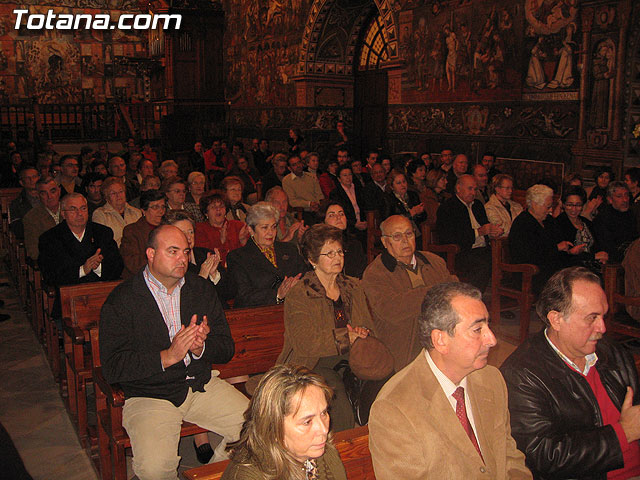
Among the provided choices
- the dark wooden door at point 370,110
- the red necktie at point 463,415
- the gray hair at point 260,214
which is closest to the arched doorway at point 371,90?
the dark wooden door at point 370,110

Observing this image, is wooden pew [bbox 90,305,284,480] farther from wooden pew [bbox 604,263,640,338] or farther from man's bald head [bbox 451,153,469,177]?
man's bald head [bbox 451,153,469,177]

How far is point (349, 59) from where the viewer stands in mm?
18703

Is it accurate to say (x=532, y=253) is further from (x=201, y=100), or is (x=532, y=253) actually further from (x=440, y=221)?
(x=201, y=100)

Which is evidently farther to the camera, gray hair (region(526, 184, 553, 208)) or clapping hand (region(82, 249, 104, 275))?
gray hair (region(526, 184, 553, 208))

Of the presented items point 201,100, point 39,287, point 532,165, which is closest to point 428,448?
point 39,287

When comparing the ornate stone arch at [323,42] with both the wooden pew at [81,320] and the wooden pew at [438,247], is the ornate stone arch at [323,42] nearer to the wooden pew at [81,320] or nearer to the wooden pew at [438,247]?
the wooden pew at [438,247]

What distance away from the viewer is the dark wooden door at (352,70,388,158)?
17.6 meters

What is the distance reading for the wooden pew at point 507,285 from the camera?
19.4ft

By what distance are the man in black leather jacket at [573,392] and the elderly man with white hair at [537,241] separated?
3.25 m

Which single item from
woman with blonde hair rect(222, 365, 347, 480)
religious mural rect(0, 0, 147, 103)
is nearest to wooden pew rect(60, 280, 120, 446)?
woman with blonde hair rect(222, 365, 347, 480)

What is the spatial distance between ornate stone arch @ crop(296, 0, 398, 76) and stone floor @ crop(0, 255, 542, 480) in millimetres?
13308

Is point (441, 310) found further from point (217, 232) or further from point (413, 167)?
point (413, 167)

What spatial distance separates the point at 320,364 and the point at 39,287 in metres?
3.56

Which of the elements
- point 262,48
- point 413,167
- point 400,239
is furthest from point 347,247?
point 262,48
